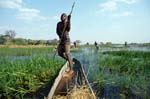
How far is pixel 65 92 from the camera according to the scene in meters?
7.04

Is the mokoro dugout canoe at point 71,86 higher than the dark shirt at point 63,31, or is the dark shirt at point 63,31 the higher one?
the dark shirt at point 63,31

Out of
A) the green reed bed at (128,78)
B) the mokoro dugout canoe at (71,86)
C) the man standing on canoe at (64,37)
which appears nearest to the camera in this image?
the mokoro dugout canoe at (71,86)

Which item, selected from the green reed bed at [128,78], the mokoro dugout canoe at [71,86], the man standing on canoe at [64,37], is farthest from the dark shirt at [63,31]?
the green reed bed at [128,78]

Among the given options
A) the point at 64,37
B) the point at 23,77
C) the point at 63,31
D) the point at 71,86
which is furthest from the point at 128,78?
the point at 63,31

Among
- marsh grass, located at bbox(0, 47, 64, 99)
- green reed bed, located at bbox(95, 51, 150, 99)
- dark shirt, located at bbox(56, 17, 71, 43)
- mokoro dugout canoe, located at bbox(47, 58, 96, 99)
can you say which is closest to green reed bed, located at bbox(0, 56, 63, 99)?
marsh grass, located at bbox(0, 47, 64, 99)

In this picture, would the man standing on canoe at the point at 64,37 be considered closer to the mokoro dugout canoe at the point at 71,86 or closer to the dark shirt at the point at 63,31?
the dark shirt at the point at 63,31

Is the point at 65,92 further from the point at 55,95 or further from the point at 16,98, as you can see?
the point at 16,98

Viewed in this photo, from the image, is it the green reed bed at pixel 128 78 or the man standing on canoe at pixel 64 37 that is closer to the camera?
the man standing on canoe at pixel 64 37

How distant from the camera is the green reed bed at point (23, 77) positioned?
966 centimetres

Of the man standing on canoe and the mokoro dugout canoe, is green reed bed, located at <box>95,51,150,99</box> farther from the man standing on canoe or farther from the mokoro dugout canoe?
the man standing on canoe

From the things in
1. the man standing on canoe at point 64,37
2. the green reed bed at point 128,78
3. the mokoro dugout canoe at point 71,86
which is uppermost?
the man standing on canoe at point 64,37

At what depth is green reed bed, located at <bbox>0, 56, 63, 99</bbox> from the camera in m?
9.66

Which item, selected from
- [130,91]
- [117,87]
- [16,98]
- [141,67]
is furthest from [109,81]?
[16,98]

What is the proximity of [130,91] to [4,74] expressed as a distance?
4.36 meters
